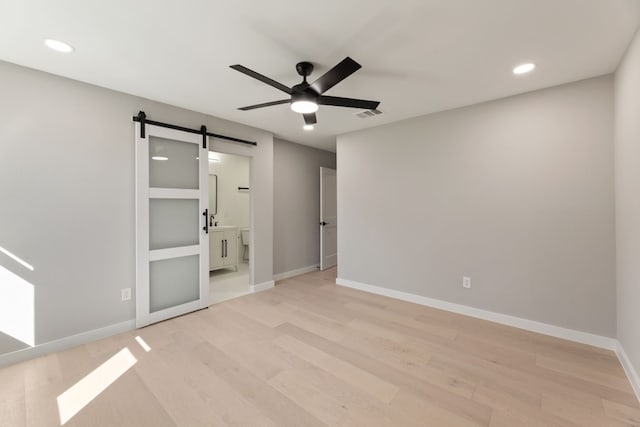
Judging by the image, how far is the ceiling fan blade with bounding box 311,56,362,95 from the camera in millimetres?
1662

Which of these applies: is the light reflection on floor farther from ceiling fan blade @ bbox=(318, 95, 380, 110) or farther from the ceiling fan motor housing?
the ceiling fan motor housing

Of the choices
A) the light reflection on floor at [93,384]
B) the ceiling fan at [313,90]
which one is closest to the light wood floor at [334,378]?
the light reflection on floor at [93,384]

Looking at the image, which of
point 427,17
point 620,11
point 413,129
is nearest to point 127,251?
point 427,17

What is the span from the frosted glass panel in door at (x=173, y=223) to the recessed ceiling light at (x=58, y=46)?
4.84 feet

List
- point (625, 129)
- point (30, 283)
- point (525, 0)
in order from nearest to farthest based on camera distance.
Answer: point (525, 0)
point (625, 129)
point (30, 283)

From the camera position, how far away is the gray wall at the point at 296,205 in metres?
4.74

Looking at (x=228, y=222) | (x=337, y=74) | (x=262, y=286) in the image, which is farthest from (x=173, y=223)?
(x=228, y=222)

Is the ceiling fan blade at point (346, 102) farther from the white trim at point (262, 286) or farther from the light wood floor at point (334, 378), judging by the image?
the white trim at point (262, 286)

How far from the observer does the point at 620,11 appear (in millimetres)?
1624

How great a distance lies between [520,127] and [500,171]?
1.61ft

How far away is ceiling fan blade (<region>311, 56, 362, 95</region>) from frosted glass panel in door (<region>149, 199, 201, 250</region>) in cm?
225

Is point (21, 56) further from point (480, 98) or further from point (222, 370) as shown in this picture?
point (480, 98)

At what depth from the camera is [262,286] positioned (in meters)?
4.12

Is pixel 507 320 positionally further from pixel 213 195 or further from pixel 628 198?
pixel 213 195
